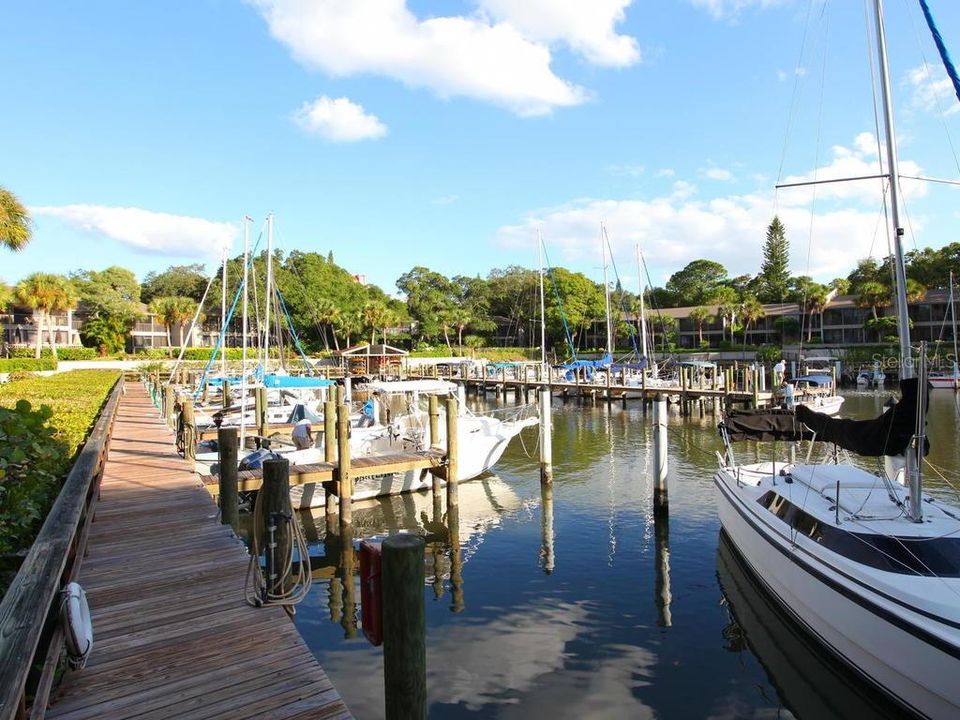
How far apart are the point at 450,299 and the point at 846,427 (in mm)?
79802

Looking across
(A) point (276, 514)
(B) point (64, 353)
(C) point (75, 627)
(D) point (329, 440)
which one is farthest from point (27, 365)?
(C) point (75, 627)

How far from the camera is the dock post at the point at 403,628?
4090mm

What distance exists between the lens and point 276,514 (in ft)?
22.5

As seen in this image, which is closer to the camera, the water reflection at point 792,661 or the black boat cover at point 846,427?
the water reflection at point 792,661

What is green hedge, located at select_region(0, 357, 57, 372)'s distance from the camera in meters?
44.4

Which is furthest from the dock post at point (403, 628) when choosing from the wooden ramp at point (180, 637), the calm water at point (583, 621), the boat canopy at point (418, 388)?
the boat canopy at point (418, 388)

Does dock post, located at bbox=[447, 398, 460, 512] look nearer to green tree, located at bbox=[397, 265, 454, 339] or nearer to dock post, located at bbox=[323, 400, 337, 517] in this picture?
dock post, located at bbox=[323, 400, 337, 517]

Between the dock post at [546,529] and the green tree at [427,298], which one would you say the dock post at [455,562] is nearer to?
the dock post at [546,529]

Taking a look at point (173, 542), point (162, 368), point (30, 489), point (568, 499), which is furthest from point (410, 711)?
point (162, 368)

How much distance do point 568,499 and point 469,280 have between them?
7938 centimetres

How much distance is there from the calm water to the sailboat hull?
509 millimetres

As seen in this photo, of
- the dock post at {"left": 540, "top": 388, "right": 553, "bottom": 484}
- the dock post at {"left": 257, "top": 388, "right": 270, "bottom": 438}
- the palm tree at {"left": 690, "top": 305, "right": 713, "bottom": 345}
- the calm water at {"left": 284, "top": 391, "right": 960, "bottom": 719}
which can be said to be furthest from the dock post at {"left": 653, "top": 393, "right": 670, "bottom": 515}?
the palm tree at {"left": 690, "top": 305, "right": 713, "bottom": 345}

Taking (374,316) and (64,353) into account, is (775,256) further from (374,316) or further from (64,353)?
(64,353)

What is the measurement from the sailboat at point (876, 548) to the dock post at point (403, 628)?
5.48m
